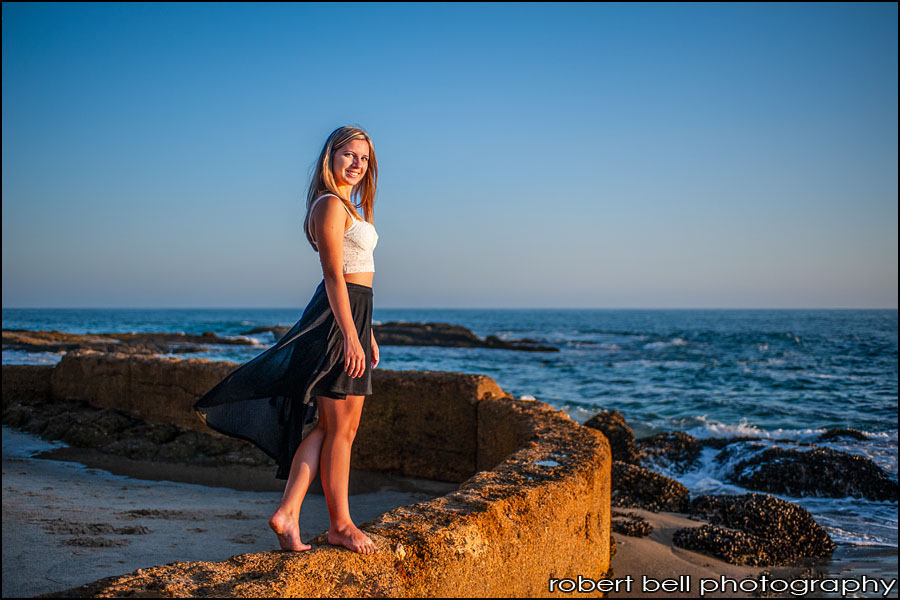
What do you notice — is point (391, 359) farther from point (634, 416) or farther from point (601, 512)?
point (601, 512)

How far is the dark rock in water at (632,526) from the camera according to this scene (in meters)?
5.23

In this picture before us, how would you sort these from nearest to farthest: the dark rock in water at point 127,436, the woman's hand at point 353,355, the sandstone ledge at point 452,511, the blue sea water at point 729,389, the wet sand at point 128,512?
the sandstone ledge at point 452,511
the woman's hand at point 353,355
the wet sand at point 128,512
the dark rock in water at point 127,436
the blue sea water at point 729,389

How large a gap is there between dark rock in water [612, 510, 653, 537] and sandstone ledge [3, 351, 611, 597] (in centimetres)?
123

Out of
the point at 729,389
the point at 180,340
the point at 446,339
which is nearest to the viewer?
the point at 729,389

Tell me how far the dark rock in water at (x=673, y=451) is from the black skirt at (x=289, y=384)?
7164 millimetres

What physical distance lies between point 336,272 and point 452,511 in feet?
3.70

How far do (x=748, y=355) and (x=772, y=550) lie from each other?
25364 mm

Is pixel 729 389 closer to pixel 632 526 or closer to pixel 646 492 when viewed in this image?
pixel 646 492

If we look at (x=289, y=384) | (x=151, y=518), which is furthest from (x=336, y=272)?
(x=151, y=518)

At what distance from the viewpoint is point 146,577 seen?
6.17 feet

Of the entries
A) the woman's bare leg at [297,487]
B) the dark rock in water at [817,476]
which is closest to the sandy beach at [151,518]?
the woman's bare leg at [297,487]

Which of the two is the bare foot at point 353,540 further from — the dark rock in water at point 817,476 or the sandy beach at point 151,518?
the dark rock in water at point 817,476

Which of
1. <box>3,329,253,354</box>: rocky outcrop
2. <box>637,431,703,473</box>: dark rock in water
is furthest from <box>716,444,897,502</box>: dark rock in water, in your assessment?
<box>3,329,253,354</box>: rocky outcrop

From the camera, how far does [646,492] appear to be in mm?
6457
